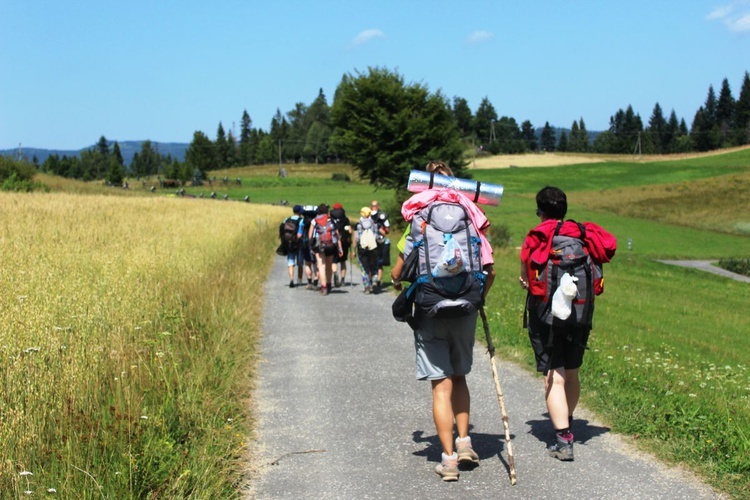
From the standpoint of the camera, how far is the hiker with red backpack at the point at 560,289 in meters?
5.91

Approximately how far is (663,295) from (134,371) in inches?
776

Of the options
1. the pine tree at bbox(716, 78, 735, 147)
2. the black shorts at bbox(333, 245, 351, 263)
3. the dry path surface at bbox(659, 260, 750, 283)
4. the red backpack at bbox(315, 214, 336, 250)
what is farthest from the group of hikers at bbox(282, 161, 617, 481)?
the pine tree at bbox(716, 78, 735, 147)

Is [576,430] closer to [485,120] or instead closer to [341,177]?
[341,177]

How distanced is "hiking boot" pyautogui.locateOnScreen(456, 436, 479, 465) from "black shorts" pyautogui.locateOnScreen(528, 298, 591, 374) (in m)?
0.77

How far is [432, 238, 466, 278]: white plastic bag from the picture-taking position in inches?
214

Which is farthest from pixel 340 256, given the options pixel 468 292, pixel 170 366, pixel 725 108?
pixel 725 108

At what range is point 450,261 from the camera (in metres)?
5.43

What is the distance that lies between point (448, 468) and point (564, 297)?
4.67ft

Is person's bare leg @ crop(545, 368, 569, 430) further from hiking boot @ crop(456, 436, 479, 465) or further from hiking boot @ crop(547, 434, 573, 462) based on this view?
hiking boot @ crop(456, 436, 479, 465)

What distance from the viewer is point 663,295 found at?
76.7 feet

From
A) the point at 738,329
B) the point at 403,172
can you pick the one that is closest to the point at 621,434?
the point at 738,329

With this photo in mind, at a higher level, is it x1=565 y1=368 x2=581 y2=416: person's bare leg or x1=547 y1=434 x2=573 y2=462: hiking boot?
x1=565 y1=368 x2=581 y2=416: person's bare leg

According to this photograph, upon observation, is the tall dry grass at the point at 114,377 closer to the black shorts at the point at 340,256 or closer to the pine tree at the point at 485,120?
the black shorts at the point at 340,256

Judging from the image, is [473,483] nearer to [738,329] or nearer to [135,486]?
[135,486]
